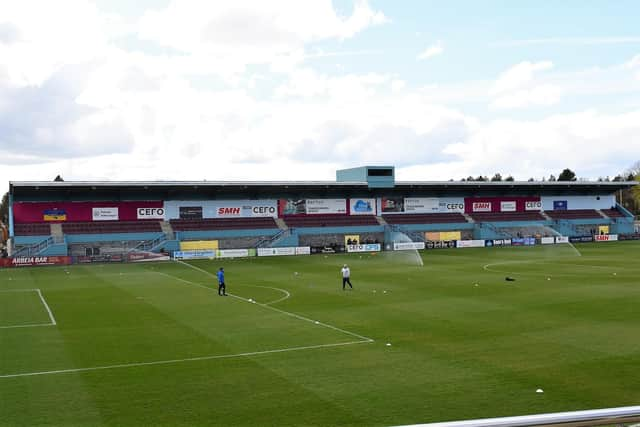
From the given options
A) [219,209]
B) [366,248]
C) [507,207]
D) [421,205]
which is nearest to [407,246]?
Result: [366,248]

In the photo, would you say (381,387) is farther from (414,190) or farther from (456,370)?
(414,190)

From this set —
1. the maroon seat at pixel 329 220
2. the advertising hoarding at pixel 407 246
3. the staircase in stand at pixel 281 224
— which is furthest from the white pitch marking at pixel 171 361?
the maroon seat at pixel 329 220

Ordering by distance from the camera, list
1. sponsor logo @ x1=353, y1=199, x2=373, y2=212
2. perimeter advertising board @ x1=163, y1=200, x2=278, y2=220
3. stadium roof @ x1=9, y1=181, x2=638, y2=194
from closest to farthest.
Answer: stadium roof @ x1=9, y1=181, x2=638, y2=194
perimeter advertising board @ x1=163, y1=200, x2=278, y2=220
sponsor logo @ x1=353, y1=199, x2=373, y2=212

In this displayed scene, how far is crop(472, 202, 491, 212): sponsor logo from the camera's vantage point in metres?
101

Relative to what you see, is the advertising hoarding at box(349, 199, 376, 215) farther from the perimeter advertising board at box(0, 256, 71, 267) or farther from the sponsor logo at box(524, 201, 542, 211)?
the perimeter advertising board at box(0, 256, 71, 267)

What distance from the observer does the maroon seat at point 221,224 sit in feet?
272

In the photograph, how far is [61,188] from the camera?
78.8 metres

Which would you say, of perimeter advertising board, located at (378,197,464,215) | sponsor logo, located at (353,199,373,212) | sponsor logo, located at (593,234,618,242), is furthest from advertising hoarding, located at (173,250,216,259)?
sponsor logo, located at (593,234,618,242)

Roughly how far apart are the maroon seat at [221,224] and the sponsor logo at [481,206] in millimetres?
33372

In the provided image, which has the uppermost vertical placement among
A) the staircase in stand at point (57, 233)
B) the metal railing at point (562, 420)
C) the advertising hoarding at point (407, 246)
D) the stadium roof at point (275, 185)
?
the stadium roof at point (275, 185)

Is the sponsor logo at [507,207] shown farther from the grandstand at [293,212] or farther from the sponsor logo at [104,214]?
the sponsor logo at [104,214]

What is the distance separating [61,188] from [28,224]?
5879mm

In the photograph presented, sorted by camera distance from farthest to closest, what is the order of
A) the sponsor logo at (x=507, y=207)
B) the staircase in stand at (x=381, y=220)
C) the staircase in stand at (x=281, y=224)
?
1. the sponsor logo at (x=507, y=207)
2. the staircase in stand at (x=381, y=220)
3. the staircase in stand at (x=281, y=224)

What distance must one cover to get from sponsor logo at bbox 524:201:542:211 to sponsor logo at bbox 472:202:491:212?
672 centimetres
